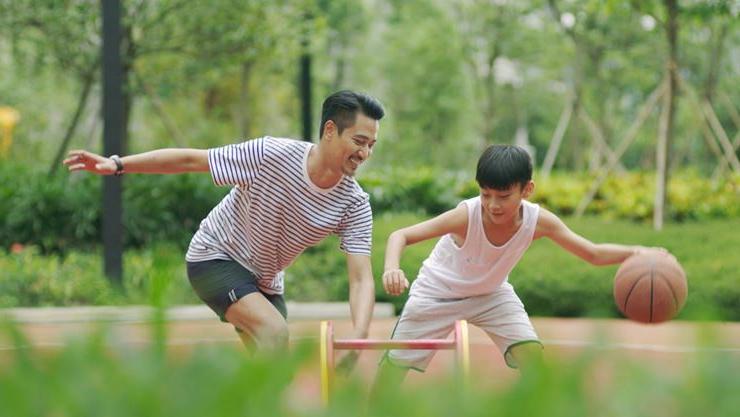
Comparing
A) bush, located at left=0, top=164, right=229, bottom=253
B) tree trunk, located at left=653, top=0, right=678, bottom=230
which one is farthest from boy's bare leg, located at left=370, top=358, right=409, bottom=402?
tree trunk, located at left=653, top=0, right=678, bottom=230

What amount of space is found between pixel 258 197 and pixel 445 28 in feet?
80.8

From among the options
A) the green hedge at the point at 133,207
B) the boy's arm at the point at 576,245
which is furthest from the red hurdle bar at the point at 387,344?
the green hedge at the point at 133,207

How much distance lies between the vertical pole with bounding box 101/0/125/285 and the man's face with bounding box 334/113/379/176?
19.5 feet

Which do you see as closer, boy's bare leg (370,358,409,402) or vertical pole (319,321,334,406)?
boy's bare leg (370,358,409,402)

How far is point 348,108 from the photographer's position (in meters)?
5.17

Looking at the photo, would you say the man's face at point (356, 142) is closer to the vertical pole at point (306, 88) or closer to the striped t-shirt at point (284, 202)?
the striped t-shirt at point (284, 202)

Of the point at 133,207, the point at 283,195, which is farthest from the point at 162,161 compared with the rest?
the point at 133,207

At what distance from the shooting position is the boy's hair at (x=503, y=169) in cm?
511

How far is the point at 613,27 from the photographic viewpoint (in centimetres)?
2533

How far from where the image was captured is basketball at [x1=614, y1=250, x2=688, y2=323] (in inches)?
210

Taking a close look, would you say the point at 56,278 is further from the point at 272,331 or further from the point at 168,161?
the point at 272,331

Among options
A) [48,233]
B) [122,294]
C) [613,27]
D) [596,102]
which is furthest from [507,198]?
[596,102]

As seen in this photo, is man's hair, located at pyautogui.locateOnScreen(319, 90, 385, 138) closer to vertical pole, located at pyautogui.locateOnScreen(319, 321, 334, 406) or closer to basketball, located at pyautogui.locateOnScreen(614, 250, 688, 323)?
vertical pole, located at pyautogui.locateOnScreen(319, 321, 334, 406)

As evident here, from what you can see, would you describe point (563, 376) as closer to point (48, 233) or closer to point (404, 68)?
point (48, 233)
